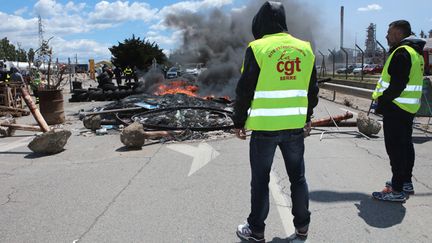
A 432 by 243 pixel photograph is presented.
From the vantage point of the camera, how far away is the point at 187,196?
4.95 metres

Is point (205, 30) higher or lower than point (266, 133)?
higher

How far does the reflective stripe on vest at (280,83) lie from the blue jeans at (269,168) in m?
0.11

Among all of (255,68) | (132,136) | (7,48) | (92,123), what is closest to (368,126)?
(132,136)

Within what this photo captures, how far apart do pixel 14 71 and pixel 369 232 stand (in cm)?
1746

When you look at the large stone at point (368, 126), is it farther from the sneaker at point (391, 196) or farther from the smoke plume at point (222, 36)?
the smoke plume at point (222, 36)

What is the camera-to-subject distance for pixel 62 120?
41.3ft

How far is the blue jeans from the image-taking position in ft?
11.0

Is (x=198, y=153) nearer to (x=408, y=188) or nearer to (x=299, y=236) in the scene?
(x=408, y=188)

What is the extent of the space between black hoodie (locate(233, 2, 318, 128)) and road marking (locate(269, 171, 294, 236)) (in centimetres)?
120

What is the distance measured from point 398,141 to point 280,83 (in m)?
2.05

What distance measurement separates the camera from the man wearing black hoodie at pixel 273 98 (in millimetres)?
3223

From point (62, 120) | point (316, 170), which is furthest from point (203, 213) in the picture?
point (62, 120)

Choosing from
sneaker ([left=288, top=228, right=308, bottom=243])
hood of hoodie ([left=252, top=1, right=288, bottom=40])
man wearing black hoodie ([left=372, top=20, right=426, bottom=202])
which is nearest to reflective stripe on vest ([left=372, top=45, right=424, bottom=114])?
man wearing black hoodie ([left=372, top=20, right=426, bottom=202])

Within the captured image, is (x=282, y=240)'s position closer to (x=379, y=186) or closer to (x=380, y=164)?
(x=379, y=186)
